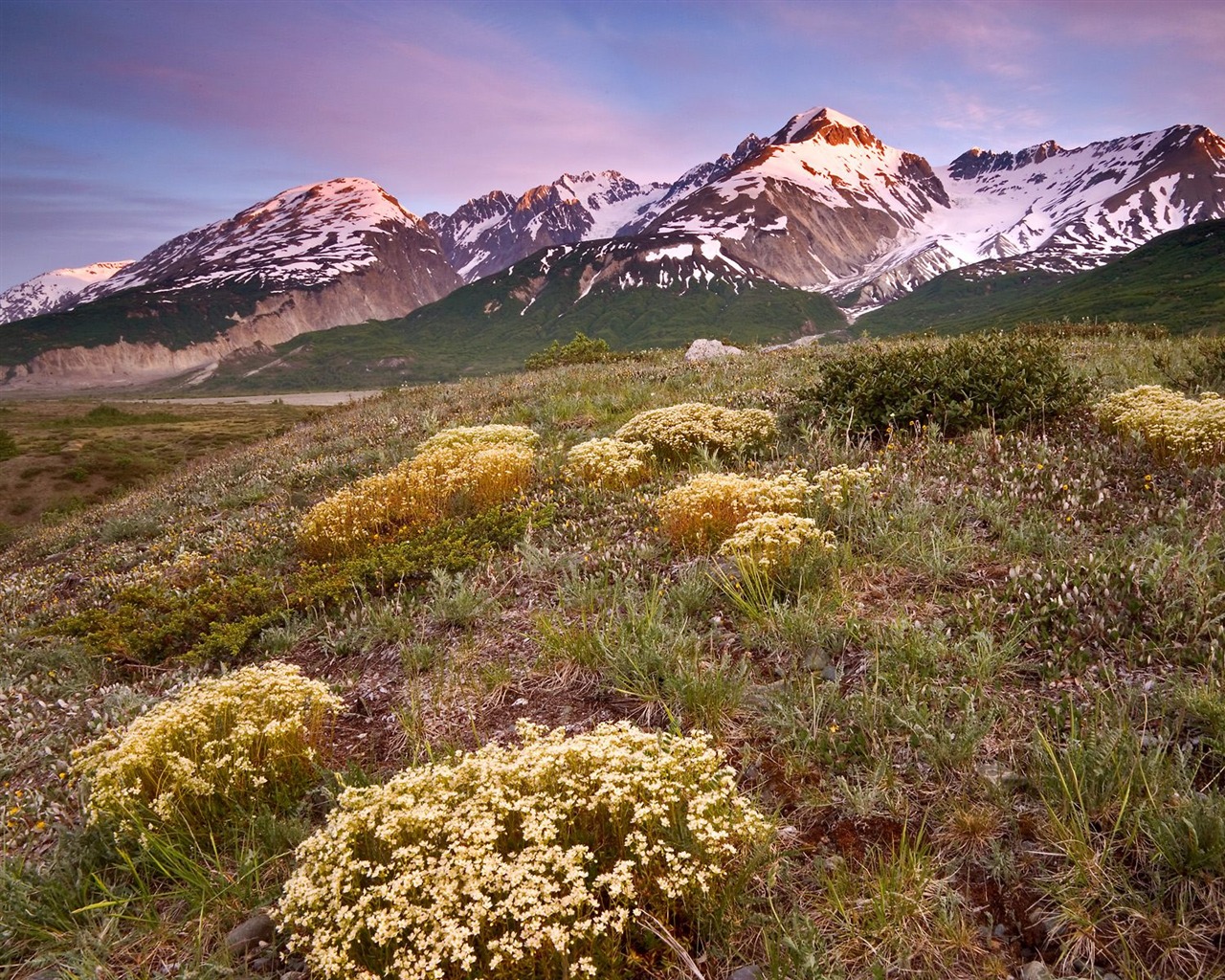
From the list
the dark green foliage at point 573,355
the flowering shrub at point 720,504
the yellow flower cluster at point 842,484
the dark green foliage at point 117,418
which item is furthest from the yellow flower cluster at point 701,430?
the dark green foliage at point 117,418

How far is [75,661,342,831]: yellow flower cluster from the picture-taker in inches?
142

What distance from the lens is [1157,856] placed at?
265cm

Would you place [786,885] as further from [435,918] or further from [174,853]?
[174,853]

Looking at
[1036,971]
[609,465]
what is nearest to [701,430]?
[609,465]

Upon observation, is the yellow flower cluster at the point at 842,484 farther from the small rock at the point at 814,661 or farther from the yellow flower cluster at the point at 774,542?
the small rock at the point at 814,661

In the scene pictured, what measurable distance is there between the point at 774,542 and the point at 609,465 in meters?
3.44

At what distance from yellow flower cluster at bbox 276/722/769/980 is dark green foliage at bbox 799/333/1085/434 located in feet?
20.2

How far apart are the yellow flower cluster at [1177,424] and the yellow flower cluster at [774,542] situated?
3.67m

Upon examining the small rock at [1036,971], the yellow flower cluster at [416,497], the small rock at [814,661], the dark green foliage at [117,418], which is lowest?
the dark green foliage at [117,418]

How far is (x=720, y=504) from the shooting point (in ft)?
20.6

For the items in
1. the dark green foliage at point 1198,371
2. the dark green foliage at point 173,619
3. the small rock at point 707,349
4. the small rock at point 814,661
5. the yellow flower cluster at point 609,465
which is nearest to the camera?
the small rock at point 814,661

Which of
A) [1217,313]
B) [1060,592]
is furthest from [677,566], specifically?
[1217,313]

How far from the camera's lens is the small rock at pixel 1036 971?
240cm

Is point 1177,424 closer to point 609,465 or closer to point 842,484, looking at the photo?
point 842,484
